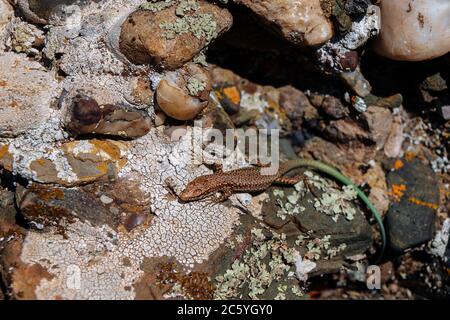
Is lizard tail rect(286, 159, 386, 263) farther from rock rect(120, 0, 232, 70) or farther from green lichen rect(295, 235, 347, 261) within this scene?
rock rect(120, 0, 232, 70)

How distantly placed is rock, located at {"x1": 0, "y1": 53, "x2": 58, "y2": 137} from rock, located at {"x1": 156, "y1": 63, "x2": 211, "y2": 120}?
0.96 m

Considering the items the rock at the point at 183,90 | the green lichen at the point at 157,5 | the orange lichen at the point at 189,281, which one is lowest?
the orange lichen at the point at 189,281

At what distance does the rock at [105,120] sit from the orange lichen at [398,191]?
9.54 ft

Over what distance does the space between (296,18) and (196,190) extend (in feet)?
5.88

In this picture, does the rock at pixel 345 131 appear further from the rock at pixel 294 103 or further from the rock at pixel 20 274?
the rock at pixel 20 274

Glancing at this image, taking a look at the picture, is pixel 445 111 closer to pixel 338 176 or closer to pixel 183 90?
pixel 338 176

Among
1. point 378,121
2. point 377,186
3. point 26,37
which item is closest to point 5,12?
point 26,37

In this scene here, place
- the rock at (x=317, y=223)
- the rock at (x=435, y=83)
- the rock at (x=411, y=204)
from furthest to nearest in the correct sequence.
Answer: the rock at (x=411, y=204), the rock at (x=435, y=83), the rock at (x=317, y=223)

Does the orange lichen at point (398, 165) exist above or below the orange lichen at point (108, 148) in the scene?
below

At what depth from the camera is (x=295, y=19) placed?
4.29 meters

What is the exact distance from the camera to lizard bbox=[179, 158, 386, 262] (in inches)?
176

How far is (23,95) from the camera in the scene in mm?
4160

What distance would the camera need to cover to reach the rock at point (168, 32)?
A: 163 inches

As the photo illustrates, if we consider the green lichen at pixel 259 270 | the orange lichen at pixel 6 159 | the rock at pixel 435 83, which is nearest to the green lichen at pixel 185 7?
the orange lichen at pixel 6 159
